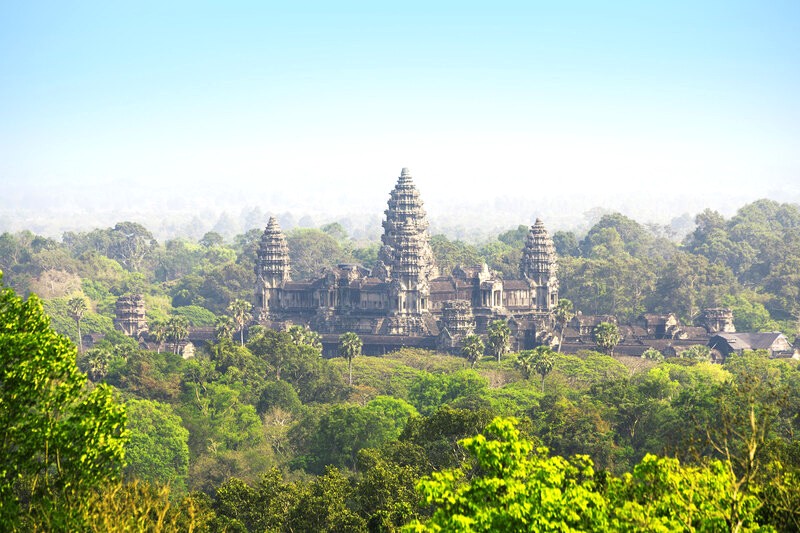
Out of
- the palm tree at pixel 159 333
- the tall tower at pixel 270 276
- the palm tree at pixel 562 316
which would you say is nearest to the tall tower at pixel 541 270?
the palm tree at pixel 562 316

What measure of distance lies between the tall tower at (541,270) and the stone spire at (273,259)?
27.9m

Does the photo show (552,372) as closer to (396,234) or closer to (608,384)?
(608,384)

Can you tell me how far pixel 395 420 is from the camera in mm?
80875

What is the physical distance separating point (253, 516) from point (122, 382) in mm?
43087

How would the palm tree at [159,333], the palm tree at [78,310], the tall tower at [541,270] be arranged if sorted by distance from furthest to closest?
the palm tree at [78,310]
the tall tower at [541,270]
the palm tree at [159,333]

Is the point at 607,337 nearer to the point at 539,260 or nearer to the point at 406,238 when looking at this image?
the point at 539,260

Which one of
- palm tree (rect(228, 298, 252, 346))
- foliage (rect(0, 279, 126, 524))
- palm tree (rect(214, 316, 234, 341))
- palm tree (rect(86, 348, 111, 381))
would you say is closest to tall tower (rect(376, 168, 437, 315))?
palm tree (rect(228, 298, 252, 346))

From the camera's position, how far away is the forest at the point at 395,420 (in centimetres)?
3253

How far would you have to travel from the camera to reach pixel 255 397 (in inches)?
3556

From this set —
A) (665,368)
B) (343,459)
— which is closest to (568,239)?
(665,368)

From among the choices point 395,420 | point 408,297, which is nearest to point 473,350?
point 395,420

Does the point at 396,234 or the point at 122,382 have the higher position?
the point at 396,234

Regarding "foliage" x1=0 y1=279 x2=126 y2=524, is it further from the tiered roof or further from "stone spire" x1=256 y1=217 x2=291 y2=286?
the tiered roof

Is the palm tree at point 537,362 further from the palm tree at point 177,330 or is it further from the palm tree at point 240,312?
the palm tree at point 240,312
